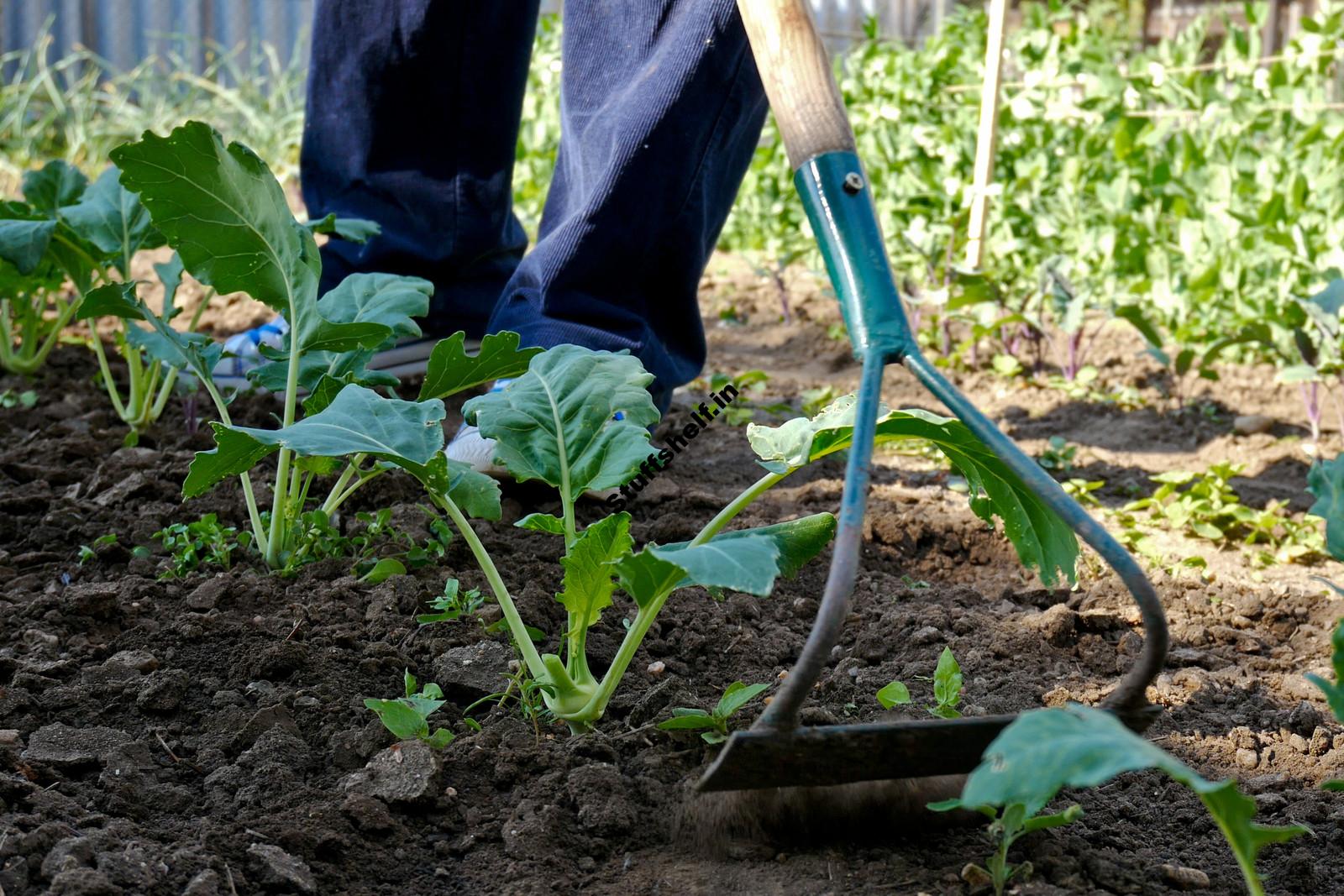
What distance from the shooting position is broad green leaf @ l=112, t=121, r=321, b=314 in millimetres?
1588

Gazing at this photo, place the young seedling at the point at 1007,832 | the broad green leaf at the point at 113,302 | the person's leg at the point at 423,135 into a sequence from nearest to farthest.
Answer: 1. the young seedling at the point at 1007,832
2. the broad green leaf at the point at 113,302
3. the person's leg at the point at 423,135

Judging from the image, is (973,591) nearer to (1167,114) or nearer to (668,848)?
(668,848)

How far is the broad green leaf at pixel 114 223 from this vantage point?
7.40 feet

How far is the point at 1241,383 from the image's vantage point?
3.32 m

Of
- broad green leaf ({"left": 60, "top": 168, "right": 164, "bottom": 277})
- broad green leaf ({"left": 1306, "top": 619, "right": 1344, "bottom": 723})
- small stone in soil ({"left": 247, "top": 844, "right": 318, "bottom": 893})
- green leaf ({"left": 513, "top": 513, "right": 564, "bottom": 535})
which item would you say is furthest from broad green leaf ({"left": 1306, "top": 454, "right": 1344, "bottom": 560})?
broad green leaf ({"left": 60, "top": 168, "right": 164, "bottom": 277})

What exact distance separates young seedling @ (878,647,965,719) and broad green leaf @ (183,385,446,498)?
0.59 meters

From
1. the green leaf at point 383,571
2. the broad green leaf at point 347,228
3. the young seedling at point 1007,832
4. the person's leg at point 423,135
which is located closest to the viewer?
the young seedling at point 1007,832

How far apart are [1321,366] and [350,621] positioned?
7.16 feet

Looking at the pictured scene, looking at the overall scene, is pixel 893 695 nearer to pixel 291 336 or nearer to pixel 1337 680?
pixel 1337 680

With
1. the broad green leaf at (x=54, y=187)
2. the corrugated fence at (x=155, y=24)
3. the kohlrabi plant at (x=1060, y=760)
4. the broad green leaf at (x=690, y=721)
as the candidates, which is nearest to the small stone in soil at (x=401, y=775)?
the broad green leaf at (x=690, y=721)

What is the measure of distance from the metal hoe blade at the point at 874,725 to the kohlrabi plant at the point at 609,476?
0.62 ft

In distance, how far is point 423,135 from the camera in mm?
2740

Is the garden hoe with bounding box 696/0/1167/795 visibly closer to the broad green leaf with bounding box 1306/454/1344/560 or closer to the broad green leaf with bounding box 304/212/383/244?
the broad green leaf with bounding box 1306/454/1344/560

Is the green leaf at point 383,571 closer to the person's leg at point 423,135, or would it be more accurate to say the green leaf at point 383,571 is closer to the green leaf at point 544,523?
the green leaf at point 544,523
